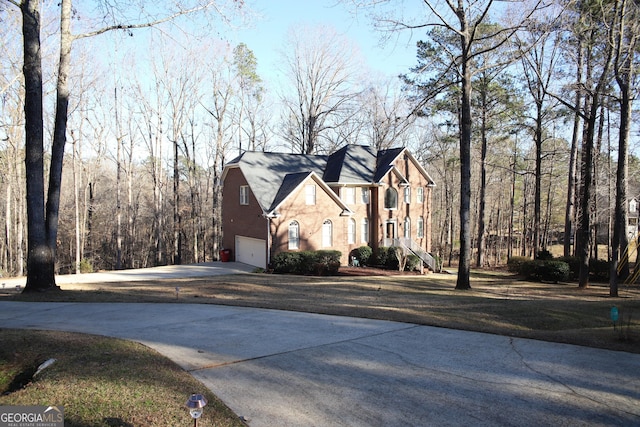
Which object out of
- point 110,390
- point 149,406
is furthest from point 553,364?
point 110,390

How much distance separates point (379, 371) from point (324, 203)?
2075cm

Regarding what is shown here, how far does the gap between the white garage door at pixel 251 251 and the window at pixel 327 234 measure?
3.80 m

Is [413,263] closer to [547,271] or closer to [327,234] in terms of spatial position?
[327,234]

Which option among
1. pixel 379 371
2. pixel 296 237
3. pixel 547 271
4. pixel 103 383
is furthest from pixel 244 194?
pixel 103 383

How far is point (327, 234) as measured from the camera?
88.7 ft

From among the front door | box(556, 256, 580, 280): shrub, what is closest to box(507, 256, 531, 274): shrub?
box(556, 256, 580, 280): shrub

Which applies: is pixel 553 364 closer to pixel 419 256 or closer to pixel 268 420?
pixel 268 420

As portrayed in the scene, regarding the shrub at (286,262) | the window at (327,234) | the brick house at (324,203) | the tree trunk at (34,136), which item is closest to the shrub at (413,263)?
the brick house at (324,203)

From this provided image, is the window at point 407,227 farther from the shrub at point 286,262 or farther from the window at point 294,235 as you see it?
the shrub at point 286,262

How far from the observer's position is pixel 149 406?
451 centimetres

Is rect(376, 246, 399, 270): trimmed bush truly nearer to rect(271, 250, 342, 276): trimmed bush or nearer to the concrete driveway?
rect(271, 250, 342, 276): trimmed bush

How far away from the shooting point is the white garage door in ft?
83.4

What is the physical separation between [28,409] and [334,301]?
8.62 meters

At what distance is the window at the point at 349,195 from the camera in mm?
29062
